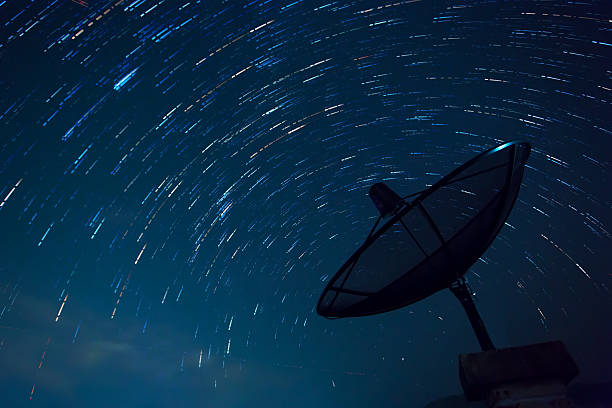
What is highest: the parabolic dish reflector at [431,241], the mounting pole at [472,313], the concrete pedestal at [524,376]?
the parabolic dish reflector at [431,241]

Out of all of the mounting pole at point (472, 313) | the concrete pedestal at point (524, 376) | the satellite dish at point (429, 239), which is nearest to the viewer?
the concrete pedestal at point (524, 376)

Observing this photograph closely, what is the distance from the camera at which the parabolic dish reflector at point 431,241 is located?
13.1 feet

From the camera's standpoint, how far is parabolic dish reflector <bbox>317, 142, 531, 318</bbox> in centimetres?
399

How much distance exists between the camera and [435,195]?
4449 millimetres

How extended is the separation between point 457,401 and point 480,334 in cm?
7386

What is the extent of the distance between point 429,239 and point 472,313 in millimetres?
1863

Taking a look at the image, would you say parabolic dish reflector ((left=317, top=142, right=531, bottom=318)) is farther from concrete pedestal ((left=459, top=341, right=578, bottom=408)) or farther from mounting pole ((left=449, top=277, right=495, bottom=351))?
concrete pedestal ((left=459, top=341, right=578, bottom=408))

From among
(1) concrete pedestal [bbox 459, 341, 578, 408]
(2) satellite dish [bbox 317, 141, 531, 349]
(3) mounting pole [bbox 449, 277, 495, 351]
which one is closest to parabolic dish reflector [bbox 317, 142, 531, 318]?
(2) satellite dish [bbox 317, 141, 531, 349]

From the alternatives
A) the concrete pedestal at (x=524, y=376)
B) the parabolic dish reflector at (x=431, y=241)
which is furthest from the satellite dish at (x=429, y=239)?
the concrete pedestal at (x=524, y=376)

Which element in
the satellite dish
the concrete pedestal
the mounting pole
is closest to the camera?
the concrete pedestal

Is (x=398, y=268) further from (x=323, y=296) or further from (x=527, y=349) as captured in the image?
(x=527, y=349)

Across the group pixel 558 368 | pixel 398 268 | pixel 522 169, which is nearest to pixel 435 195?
pixel 522 169

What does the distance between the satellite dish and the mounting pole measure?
16 mm

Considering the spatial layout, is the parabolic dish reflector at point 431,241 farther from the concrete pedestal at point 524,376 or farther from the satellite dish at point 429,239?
the concrete pedestal at point 524,376
